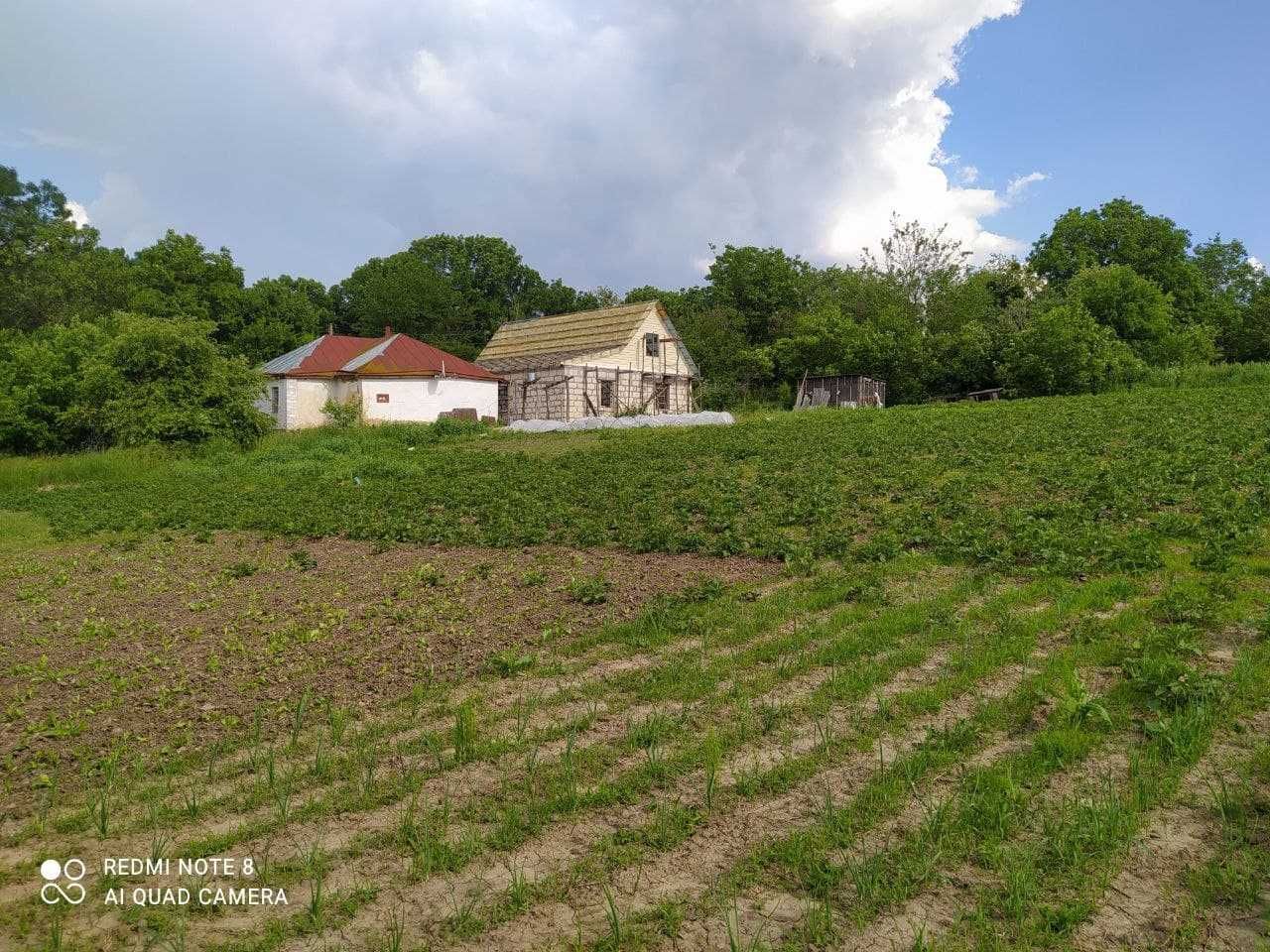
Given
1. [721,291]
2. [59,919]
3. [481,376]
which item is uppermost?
[721,291]

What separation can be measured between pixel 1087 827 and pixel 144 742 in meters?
5.67

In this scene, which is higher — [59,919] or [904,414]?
[904,414]

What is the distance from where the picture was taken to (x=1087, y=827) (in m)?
3.60

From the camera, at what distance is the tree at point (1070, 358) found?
30328 millimetres

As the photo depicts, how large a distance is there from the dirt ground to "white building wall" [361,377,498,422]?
81.1 ft

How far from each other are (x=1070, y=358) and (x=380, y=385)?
2965cm

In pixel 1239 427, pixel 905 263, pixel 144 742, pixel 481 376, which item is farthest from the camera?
pixel 905 263

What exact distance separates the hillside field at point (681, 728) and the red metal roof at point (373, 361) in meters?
25.4

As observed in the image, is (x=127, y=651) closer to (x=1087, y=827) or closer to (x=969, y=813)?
(x=969, y=813)

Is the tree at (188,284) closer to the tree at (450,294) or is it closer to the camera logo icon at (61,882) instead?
the tree at (450,294)

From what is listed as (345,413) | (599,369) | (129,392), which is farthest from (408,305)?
(129,392)

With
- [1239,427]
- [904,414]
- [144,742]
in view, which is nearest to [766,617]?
[144,742]

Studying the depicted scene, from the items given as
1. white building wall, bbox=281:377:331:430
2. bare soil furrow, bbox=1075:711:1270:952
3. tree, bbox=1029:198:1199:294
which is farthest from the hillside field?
tree, bbox=1029:198:1199:294

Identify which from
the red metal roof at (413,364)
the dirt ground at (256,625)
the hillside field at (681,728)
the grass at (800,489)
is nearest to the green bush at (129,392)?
the grass at (800,489)
